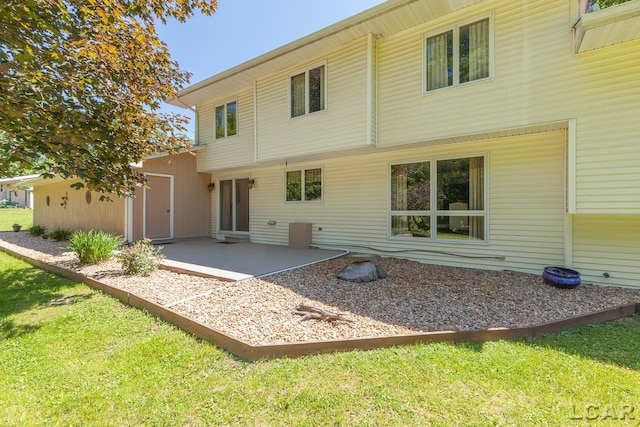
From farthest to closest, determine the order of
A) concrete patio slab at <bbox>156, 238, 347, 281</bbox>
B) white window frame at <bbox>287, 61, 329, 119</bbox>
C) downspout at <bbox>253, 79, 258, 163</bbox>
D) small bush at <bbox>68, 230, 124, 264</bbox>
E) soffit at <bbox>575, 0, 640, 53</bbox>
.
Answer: downspout at <bbox>253, 79, 258, 163</bbox>
white window frame at <bbox>287, 61, 329, 119</bbox>
small bush at <bbox>68, 230, 124, 264</bbox>
concrete patio slab at <bbox>156, 238, 347, 281</bbox>
soffit at <bbox>575, 0, 640, 53</bbox>

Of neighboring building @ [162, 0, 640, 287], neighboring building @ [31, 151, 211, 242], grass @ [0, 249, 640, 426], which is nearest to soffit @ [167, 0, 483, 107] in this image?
neighboring building @ [162, 0, 640, 287]

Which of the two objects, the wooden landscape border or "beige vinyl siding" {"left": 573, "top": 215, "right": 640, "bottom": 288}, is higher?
"beige vinyl siding" {"left": 573, "top": 215, "right": 640, "bottom": 288}

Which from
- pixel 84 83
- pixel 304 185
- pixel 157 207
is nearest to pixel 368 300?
pixel 84 83

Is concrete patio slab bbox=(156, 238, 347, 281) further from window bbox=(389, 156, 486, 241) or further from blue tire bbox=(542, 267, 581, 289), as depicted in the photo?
blue tire bbox=(542, 267, 581, 289)

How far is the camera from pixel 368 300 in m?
4.61

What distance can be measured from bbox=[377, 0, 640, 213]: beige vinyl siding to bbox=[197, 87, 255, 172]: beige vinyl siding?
524 cm

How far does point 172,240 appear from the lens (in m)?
10.7

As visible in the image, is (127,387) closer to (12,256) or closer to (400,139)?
(400,139)

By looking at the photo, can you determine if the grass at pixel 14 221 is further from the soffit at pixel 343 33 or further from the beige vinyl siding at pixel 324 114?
the beige vinyl siding at pixel 324 114

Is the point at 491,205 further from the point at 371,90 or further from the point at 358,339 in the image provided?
the point at 358,339

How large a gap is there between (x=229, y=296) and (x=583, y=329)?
4835 millimetres

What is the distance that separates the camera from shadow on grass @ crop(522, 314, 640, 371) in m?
3.08

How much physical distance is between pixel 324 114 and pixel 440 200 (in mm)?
3538

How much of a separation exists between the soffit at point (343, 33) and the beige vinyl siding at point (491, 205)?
276cm
